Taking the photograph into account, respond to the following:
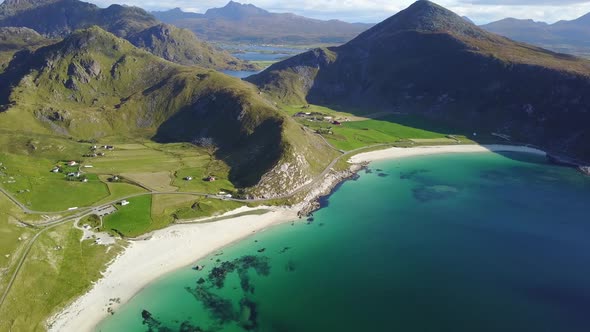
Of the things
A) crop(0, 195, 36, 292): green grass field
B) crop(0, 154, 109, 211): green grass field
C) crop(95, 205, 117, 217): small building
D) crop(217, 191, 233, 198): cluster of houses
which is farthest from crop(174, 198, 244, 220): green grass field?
crop(0, 195, 36, 292): green grass field

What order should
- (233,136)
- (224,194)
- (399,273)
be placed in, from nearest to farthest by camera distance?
(399,273) < (224,194) < (233,136)

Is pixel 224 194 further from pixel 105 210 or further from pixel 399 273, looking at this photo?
pixel 399 273

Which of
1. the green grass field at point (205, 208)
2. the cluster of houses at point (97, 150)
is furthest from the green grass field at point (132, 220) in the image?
the cluster of houses at point (97, 150)

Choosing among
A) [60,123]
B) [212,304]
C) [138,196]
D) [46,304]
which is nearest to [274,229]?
[212,304]

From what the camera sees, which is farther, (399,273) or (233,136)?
(233,136)

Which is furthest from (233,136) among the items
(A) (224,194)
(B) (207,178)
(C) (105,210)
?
(C) (105,210)

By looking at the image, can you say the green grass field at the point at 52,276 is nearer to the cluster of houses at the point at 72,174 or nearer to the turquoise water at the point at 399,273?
the turquoise water at the point at 399,273

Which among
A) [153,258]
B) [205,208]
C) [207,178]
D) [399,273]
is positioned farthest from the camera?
[207,178]

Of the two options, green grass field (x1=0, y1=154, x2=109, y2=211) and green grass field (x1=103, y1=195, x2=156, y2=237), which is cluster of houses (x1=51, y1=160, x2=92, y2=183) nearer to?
green grass field (x1=0, y1=154, x2=109, y2=211)
